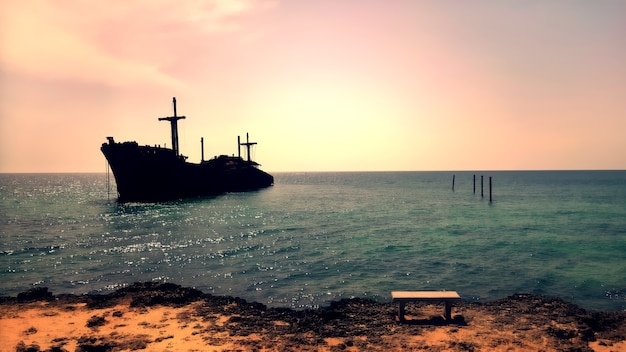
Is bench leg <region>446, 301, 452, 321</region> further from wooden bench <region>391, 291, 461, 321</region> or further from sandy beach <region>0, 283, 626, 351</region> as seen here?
sandy beach <region>0, 283, 626, 351</region>

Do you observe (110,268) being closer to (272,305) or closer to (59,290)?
(59,290)

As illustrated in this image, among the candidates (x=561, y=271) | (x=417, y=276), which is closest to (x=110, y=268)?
(x=417, y=276)

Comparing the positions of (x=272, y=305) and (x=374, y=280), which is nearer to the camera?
(x=272, y=305)

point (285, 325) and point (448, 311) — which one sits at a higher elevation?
point (448, 311)

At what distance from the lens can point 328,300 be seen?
14984mm

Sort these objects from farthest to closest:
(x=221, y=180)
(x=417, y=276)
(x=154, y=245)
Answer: (x=221, y=180) < (x=154, y=245) < (x=417, y=276)

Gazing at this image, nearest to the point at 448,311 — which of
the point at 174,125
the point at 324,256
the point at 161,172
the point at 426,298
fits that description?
the point at 426,298

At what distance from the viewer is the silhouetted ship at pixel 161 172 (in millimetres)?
53469

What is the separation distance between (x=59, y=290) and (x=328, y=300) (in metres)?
12.2

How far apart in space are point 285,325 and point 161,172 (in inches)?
2087

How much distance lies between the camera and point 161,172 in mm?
59219

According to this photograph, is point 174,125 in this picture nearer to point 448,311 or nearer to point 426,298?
point 426,298

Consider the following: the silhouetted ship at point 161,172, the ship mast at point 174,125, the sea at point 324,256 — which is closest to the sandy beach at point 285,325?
the sea at point 324,256

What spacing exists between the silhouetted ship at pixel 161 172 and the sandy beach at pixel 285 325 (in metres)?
42.5
